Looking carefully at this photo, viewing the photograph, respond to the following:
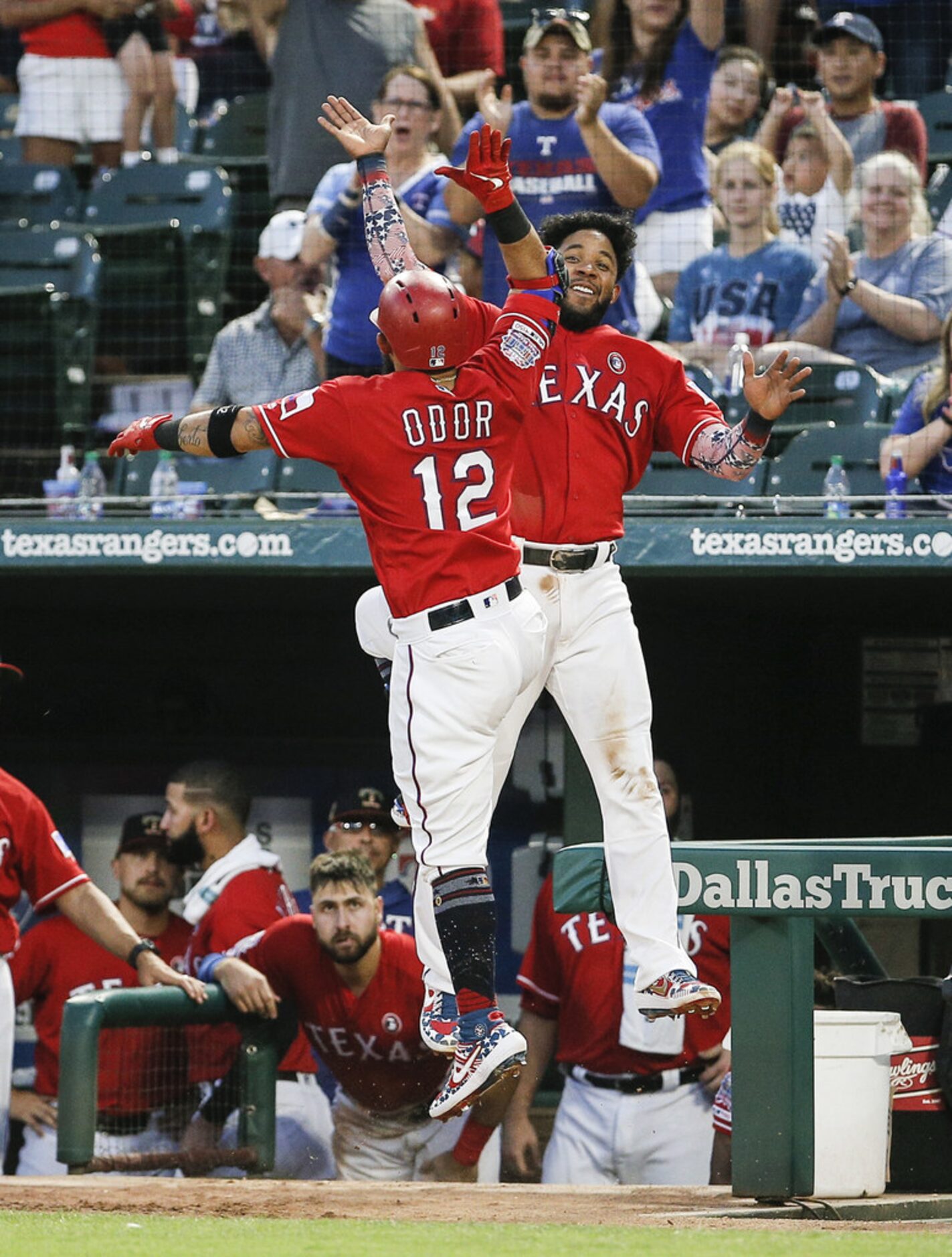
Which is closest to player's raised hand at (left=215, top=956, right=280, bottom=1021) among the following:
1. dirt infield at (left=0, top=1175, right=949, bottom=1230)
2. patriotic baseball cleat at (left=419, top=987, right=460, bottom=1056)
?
dirt infield at (left=0, top=1175, right=949, bottom=1230)

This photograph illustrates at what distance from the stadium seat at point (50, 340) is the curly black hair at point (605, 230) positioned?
12.5 feet

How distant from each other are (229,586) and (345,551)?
87 centimetres

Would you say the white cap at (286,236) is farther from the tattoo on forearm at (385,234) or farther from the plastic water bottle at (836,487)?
the tattoo on forearm at (385,234)

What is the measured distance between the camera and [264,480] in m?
7.39

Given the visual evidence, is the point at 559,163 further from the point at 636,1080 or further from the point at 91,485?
the point at 636,1080

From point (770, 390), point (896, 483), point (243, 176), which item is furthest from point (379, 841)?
point (243, 176)

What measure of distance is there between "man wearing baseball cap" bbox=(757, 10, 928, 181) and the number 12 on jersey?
402cm

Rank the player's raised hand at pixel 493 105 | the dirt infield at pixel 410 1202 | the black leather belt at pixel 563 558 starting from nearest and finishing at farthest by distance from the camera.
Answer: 1. the dirt infield at pixel 410 1202
2. the black leather belt at pixel 563 558
3. the player's raised hand at pixel 493 105

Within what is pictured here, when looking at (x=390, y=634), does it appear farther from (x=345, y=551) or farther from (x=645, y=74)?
(x=645, y=74)

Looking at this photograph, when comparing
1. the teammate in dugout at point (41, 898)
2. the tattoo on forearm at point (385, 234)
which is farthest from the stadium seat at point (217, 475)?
the tattoo on forearm at point (385, 234)

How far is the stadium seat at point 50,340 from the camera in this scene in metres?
8.37

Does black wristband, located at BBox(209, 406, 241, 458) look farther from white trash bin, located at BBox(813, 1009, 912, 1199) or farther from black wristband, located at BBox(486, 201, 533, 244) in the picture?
white trash bin, located at BBox(813, 1009, 912, 1199)

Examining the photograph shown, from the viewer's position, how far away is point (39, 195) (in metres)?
9.34

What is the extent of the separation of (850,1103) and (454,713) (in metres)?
1.31
